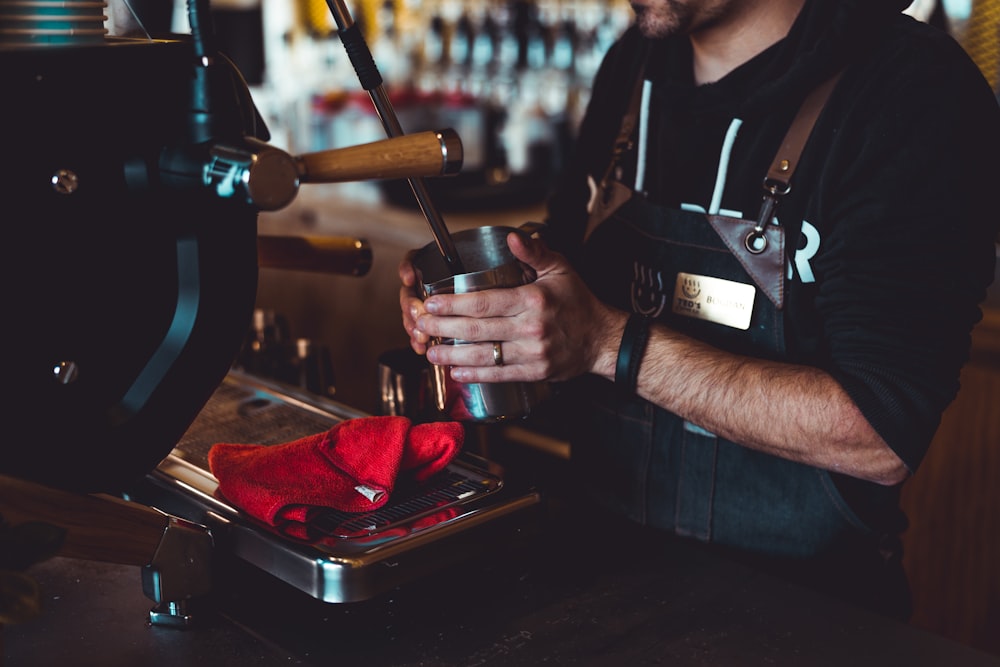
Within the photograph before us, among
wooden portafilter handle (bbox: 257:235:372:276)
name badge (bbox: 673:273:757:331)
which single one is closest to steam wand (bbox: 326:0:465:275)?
wooden portafilter handle (bbox: 257:235:372:276)

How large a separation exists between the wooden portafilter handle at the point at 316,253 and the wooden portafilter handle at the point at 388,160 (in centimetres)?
39

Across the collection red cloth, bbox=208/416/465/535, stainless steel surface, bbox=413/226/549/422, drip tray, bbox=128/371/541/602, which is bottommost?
drip tray, bbox=128/371/541/602

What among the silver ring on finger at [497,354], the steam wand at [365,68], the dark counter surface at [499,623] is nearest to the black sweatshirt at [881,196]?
the dark counter surface at [499,623]

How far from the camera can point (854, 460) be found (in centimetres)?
107

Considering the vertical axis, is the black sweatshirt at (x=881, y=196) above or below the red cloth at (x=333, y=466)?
Answer: above

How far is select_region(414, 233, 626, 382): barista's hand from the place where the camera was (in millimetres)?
951

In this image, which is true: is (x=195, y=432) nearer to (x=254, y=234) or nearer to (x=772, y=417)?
(x=254, y=234)

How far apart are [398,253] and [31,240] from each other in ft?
5.51

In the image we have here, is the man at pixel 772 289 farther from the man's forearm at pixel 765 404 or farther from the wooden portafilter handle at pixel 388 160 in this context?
the wooden portafilter handle at pixel 388 160

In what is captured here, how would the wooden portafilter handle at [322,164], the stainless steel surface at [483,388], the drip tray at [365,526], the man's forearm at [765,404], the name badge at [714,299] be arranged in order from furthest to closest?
the name badge at [714,299], the man's forearm at [765,404], the stainless steel surface at [483,388], the drip tray at [365,526], the wooden portafilter handle at [322,164]

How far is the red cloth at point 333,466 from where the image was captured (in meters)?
0.85

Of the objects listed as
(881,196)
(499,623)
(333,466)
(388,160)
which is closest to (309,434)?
(333,466)

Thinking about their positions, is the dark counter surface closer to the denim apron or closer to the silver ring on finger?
the silver ring on finger

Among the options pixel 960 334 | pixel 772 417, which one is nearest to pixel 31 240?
pixel 772 417
